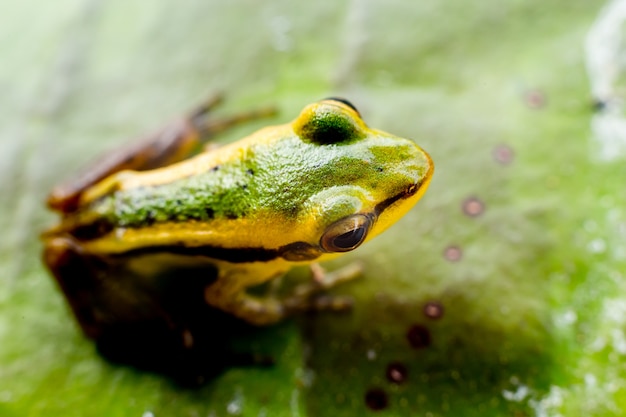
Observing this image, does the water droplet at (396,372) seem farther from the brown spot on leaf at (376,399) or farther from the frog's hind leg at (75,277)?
the frog's hind leg at (75,277)

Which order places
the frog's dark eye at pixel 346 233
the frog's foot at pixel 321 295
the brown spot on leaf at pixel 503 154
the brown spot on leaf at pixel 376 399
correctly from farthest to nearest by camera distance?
the brown spot on leaf at pixel 503 154
the frog's foot at pixel 321 295
the brown spot on leaf at pixel 376 399
the frog's dark eye at pixel 346 233

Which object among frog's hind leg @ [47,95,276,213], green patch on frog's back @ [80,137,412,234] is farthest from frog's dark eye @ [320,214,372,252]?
frog's hind leg @ [47,95,276,213]

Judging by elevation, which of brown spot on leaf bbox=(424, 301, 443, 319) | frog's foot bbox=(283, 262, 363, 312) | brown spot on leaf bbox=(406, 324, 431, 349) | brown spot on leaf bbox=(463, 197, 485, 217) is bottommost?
brown spot on leaf bbox=(406, 324, 431, 349)

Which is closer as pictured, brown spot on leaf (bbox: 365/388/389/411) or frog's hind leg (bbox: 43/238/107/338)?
brown spot on leaf (bbox: 365/388/389/411)

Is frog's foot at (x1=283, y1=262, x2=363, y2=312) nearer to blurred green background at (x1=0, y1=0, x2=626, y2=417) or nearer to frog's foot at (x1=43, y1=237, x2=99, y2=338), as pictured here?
blurred green background at (x1=0, y1=0, x2=626, y2=417)

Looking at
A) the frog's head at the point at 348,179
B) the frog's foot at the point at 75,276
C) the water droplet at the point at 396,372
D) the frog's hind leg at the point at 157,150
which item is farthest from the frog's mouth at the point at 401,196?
the frog's foot at the point at 75,276

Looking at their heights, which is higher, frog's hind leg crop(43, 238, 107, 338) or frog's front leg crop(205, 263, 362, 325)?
frog's hind leg crop(43, 238, 107, 338)

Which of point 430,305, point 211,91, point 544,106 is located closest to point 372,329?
point 430,305

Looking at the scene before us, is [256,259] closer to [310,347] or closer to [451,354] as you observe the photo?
[310,347]
